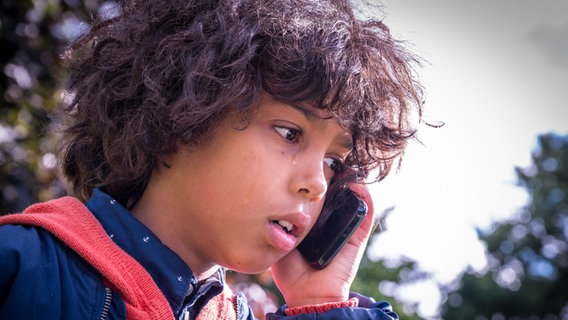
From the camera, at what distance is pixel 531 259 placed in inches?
647

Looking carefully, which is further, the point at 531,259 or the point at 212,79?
the point at 531,259

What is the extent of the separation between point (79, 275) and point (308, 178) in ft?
2.04

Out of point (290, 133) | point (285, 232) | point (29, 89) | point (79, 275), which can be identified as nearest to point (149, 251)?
point (79, 275)

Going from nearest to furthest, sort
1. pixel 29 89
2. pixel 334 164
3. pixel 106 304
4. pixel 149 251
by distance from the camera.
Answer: pixel 106 304 → pixel 149 251 → pixel 334 164 → pixel 29 89

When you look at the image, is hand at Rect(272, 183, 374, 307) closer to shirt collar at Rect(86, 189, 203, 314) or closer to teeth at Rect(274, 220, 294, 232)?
teeth at Rect(274, 220, 294, 232)

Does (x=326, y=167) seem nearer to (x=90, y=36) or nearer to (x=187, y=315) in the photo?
(x=187, y=315)

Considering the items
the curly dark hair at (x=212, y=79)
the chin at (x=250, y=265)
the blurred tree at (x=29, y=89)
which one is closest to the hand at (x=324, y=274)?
the curly dark hair at (x=212, y=79)

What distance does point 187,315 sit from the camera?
2023mm

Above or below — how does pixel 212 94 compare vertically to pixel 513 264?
above

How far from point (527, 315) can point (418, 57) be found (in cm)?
1423

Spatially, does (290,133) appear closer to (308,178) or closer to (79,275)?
(308,178)

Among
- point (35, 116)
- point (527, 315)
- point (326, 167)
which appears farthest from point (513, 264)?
point (326, 167)

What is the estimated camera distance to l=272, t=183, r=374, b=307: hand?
93.9 inches

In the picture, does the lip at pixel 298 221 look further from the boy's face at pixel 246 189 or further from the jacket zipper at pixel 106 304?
the jacket zipper at pixel 106 304
